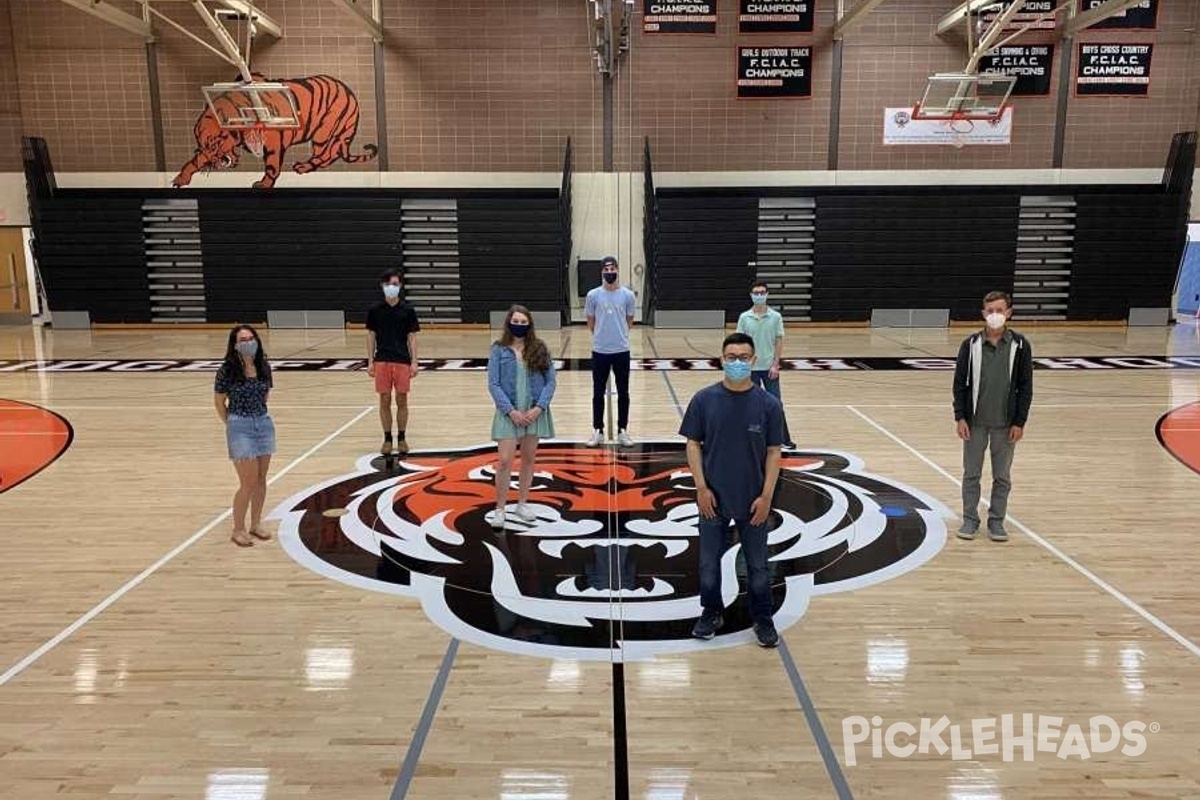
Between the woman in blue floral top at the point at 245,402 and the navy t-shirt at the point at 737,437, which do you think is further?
the woman in blue floral top at the point at 245,402

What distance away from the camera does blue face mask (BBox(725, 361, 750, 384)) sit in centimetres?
372

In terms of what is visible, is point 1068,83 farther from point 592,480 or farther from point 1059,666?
point 1059,666

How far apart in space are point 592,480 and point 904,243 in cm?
1340

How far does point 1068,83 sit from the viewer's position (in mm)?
17406

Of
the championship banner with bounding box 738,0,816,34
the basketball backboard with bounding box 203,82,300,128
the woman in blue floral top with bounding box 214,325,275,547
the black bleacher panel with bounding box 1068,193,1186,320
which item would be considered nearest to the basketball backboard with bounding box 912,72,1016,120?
the championship banner with bounding box 738,0,816,34

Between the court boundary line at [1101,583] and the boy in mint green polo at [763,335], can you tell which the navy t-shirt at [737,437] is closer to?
the court boundary line at [1101,583]

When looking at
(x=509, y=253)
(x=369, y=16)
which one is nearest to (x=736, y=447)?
(x=509, y=253)

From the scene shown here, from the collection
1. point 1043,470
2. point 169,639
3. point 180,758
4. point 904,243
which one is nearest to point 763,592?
point 180,758

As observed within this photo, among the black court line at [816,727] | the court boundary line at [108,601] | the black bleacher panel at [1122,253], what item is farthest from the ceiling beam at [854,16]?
the black court line at [816,727]

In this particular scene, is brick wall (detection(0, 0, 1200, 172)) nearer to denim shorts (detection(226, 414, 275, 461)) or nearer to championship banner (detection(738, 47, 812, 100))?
championship banner (detection(738, 47, 812, 100))

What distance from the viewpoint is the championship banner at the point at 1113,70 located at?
56.6 feet

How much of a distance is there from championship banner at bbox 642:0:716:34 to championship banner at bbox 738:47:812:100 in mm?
940

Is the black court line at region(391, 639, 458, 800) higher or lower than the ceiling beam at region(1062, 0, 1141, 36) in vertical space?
lower

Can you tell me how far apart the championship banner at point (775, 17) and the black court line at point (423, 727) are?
16.4 meters
